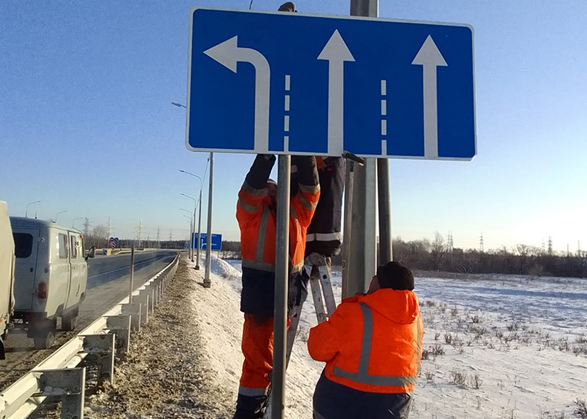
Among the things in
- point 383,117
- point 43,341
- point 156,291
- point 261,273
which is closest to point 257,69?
point 383,117

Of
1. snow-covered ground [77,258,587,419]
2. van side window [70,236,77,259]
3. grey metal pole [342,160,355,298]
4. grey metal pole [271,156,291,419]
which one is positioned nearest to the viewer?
grey metal pole [271,156,291,419]

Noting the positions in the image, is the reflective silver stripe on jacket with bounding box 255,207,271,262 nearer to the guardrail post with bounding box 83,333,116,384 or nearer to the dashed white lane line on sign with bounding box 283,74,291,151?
the dashed white lane line on sign with bounding box 283,74,291,151

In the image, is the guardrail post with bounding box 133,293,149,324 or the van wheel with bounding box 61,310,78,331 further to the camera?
the van wheel with bounding box 61,310,78,331

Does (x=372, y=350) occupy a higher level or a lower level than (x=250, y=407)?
higher

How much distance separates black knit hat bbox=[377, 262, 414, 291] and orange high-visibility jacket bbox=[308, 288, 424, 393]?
38mm

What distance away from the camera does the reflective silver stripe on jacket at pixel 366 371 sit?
2.52m

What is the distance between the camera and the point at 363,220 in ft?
8.98

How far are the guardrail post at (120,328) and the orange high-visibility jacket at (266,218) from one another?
395 cm

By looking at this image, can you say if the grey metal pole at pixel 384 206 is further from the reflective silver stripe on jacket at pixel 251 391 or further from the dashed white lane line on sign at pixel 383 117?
the reflective silver stripe on jacket at pixel 251 391

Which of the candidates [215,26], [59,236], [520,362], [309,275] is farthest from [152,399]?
[520,362]

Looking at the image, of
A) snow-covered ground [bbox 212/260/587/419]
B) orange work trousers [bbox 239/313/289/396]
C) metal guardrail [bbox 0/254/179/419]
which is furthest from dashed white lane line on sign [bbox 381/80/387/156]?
snow-covered ground [bbox 212/260/587/419]

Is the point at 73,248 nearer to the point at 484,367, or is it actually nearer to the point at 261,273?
the point at 261,273

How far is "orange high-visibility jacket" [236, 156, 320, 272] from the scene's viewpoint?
312cm

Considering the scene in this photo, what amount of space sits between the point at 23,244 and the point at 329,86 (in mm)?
7756
